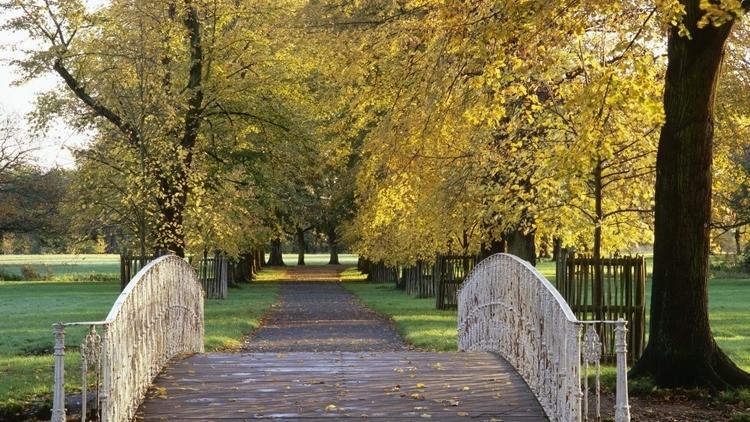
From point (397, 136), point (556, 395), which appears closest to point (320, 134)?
point (397, 136)

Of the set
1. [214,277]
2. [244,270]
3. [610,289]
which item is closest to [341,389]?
[610,289]

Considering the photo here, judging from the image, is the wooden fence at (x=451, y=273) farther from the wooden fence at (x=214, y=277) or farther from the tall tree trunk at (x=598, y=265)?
the tall tree trunk at (x=598, y=265)

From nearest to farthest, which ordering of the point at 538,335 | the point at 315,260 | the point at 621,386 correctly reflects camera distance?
the point at 621,386 < the point at 538,335 < the point at 315,260

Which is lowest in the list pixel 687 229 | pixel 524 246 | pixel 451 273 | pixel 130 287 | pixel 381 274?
pixel 381 274

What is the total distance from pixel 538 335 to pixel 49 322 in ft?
55.0

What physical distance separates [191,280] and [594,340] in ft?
27.0

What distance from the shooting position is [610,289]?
49.8 ft

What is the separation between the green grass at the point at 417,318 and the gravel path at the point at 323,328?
0.35 metres

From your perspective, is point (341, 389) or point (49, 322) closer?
point (341, 389)

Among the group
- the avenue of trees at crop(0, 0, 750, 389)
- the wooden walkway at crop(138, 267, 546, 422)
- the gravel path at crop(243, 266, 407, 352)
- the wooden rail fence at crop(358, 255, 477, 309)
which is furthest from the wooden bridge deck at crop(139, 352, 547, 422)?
the wooden rail fence at crop(358, 255, 477, 309)

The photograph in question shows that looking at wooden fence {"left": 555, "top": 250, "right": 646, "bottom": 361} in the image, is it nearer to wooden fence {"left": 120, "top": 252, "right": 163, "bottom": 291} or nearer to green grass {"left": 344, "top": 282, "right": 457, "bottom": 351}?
green grass {"left": 344, "top": 282, "right": 457, "bottom": 351}

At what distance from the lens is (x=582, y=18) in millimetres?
10844

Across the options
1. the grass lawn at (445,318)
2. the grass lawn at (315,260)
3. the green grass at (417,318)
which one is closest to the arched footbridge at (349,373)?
the grass lawn at (445,318)

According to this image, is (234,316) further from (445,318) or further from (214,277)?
(214,277)
